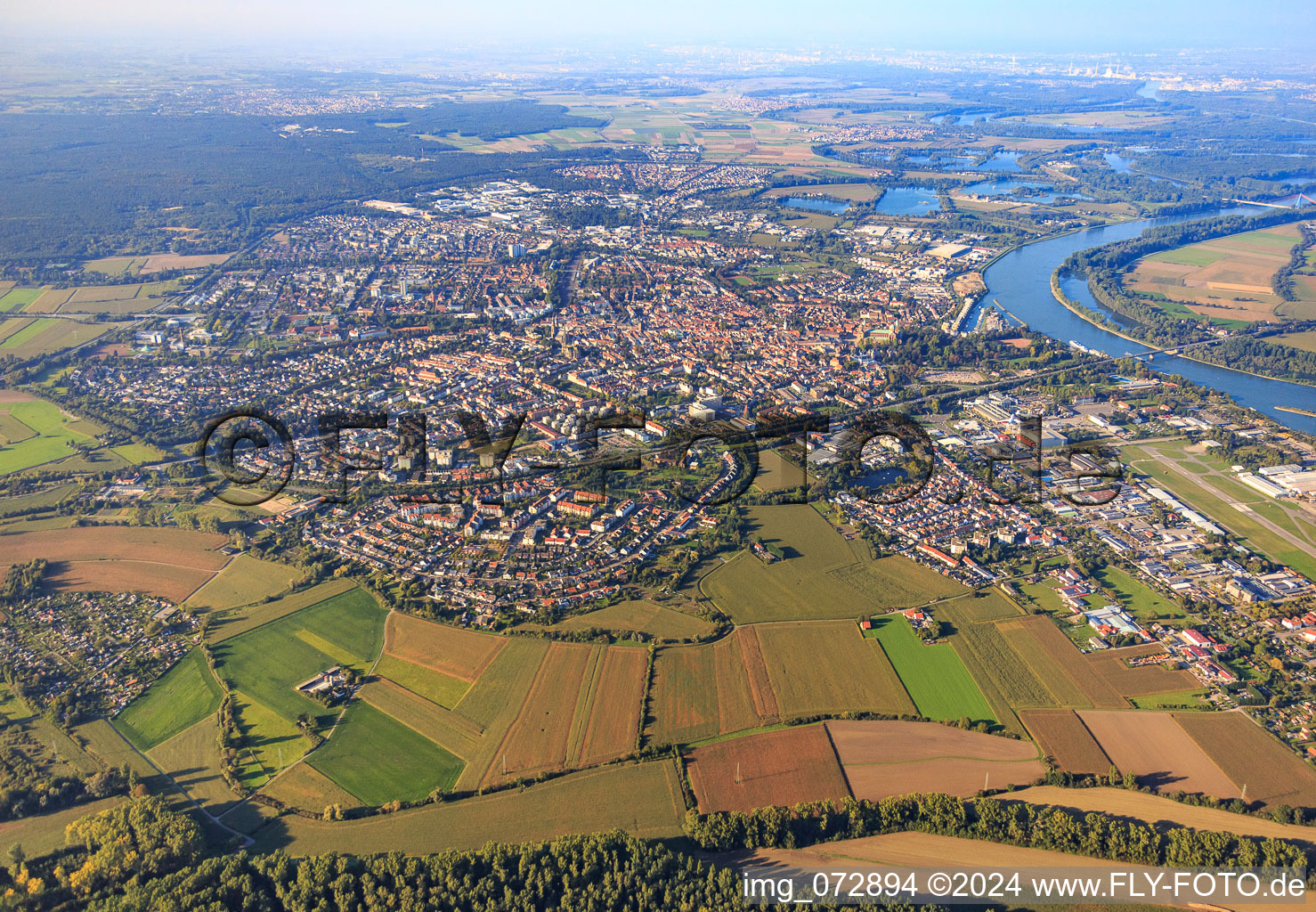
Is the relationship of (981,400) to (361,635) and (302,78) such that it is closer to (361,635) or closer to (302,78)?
(361,635)

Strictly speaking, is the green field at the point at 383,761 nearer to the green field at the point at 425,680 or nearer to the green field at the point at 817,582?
the green field at the point at 425,680

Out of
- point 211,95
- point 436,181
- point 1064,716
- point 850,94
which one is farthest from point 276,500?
point 850,94

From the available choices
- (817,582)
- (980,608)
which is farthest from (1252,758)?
(817,582)

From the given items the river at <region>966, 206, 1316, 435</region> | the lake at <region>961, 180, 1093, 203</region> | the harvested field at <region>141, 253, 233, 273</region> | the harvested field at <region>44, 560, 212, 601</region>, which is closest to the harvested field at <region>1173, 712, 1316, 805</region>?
the river at <region>966, 206, 1316, 435</region>

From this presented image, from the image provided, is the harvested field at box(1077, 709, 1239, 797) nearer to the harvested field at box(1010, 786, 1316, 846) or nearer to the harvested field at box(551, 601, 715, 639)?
the harvested field at box(1010, 786, 1316, 846)

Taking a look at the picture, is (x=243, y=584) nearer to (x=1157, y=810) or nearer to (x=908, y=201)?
(x=1157, y=810)
